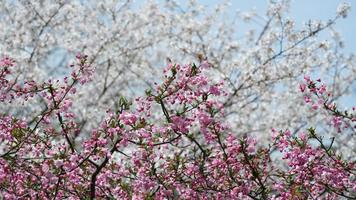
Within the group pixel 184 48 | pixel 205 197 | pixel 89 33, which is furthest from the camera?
pixel 89 33

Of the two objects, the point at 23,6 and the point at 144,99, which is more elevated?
the point at 23,6

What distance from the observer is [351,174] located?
5234 mm

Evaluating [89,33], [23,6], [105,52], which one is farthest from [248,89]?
[23,6]

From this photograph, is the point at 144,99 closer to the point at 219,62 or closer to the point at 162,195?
the point at 162,195

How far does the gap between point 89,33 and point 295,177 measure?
10.5m

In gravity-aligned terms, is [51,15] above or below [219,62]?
above


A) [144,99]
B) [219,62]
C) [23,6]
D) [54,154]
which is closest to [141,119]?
[144,99]

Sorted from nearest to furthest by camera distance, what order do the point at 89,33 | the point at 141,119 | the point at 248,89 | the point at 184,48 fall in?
the point at 141,119 → the point at 248,89 → the point at 184,48 → the point at 89,33

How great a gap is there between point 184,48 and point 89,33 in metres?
3.06

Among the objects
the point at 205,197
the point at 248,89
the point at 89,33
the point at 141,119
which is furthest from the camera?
the point at 89,33

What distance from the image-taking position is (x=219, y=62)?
13680 millimetres

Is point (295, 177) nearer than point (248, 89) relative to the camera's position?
Yes

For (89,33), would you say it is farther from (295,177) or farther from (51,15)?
(295,177)

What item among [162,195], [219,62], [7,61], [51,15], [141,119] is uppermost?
[51,15]
